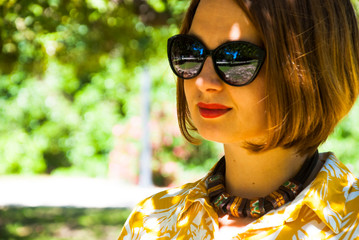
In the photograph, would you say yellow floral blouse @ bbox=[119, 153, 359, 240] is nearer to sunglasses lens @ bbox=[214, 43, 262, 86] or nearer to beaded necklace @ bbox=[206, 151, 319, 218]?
beaded necklace @ bbox=[206, 151, 319, 218]

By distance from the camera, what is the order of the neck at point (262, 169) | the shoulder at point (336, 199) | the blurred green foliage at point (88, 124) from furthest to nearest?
the blurred green foliage at point (88, 124)
the neck at point (262, 169)
the shoulder at point (336, 199)

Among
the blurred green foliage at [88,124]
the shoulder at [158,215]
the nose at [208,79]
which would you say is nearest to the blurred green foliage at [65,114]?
the blurred green foliage at [88,124]

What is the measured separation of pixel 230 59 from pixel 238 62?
0.9 inches

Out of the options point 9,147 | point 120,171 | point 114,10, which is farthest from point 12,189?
point 114,10

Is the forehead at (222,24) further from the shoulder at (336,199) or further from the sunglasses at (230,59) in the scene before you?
the shoulder at (336,199)

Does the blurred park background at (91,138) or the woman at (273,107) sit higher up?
the woman at (273,107)

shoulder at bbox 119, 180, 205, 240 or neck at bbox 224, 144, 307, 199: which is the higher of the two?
neck at bbox 224, 144, 307, 199

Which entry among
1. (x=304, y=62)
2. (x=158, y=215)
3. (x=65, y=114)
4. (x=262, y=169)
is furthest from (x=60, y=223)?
(x=304, y=62)

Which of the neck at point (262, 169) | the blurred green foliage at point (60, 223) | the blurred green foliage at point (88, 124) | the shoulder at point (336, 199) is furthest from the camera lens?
the blurred green foliage at point (88, 124)

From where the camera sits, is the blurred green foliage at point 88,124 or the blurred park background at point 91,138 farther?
the blurred green foliage at point 88,124

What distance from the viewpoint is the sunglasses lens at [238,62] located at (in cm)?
137

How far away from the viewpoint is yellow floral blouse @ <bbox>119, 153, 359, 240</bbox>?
1303 mm

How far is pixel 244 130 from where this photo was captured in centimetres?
142

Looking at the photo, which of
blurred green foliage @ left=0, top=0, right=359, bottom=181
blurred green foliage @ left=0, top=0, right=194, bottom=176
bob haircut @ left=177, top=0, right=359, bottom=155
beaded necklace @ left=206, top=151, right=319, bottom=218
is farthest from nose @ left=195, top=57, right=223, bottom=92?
blurred green foliage @ left=0, top=0, right=194, bottom=176
